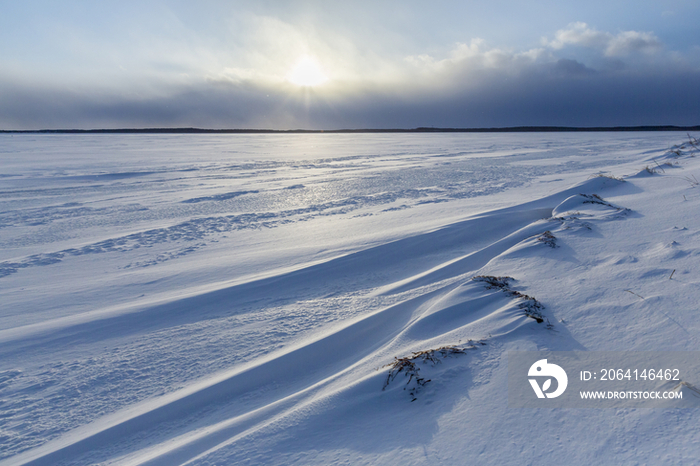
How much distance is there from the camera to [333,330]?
272cm

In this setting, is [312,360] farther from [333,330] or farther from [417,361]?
[417,361]

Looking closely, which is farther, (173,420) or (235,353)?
(235,353)

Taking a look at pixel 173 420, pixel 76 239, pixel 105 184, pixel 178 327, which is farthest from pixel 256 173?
pixel 173 420

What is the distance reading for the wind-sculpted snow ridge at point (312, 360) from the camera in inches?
71.4

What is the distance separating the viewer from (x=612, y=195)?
19.4ft

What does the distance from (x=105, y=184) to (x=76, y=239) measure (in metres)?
5.67

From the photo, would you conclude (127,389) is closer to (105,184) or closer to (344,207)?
(344,207)

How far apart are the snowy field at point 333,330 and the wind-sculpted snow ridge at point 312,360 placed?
13 mm

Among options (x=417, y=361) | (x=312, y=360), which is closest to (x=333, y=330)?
(x=312, y=360)

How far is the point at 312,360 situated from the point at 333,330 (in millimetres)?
328

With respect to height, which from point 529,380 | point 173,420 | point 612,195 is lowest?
point 173,420

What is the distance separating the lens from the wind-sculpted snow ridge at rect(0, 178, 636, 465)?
181 centimetres

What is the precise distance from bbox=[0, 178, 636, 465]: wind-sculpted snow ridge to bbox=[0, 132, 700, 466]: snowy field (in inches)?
0.5

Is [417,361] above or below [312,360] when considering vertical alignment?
above
